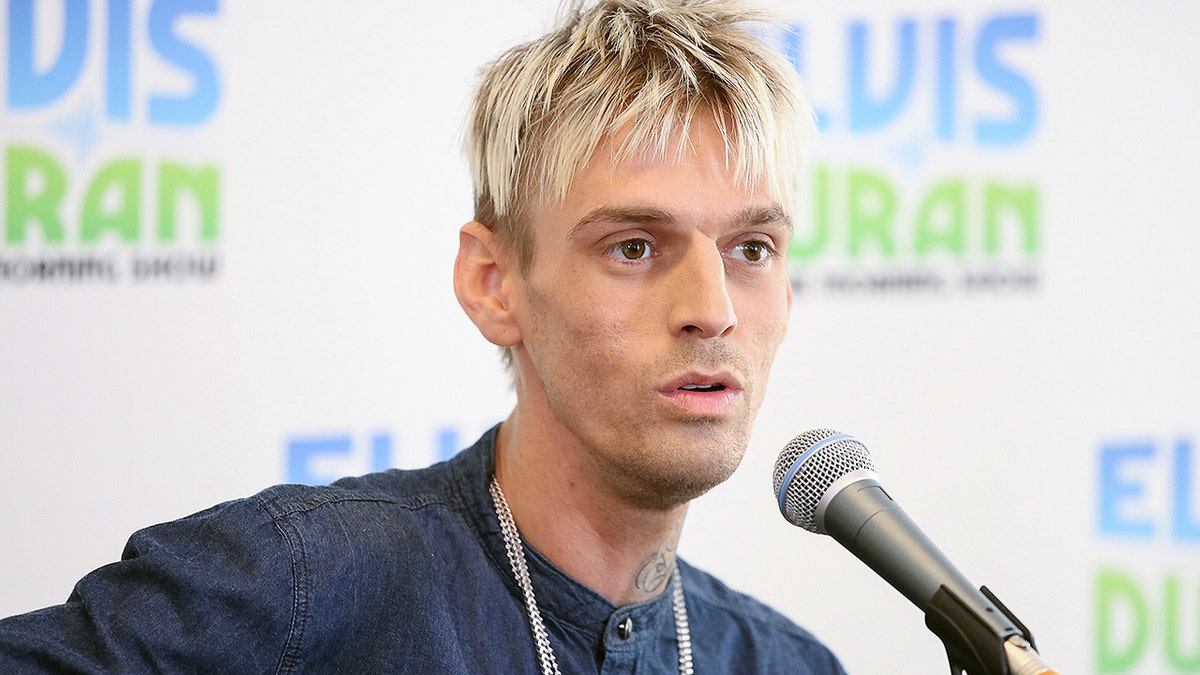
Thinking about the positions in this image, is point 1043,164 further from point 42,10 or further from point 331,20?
point 42,10

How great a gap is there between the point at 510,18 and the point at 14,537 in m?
1.46

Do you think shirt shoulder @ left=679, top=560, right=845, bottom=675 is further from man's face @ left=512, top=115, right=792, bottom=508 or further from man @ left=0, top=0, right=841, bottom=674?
man's face @ left=512, top=115, right=792, bottom=508

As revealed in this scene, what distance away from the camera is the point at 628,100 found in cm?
169

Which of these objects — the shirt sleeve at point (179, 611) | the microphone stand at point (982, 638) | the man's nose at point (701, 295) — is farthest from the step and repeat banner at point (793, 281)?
the microphone stand at point (982, 638)

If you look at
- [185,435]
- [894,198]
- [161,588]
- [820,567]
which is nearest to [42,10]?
[185,435]

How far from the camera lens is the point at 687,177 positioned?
64.5 inches

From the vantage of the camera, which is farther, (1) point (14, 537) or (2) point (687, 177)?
(1) point (14, 537)

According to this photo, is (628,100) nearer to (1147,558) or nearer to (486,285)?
(486,285)

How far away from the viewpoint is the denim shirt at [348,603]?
143 centimetres

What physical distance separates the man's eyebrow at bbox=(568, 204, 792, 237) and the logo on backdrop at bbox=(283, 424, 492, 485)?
1035mm

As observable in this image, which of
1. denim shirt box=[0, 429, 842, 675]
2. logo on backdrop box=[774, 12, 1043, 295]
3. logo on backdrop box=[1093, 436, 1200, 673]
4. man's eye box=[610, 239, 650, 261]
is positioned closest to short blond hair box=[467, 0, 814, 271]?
man's eye box=[610, 239, 650, 261]

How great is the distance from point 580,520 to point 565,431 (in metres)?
0.13

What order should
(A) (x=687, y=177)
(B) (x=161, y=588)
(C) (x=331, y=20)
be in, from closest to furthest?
(B) (x=161, y=588)
(A) (x=687, y=177)
(C) (x=331, y=20)

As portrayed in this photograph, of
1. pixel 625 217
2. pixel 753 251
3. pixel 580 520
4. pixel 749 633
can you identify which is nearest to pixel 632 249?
pixel 625 217
